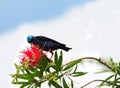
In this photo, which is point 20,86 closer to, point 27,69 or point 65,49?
point 27,69

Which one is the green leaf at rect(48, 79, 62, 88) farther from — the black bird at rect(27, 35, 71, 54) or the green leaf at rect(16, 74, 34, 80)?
the black bird at rect(27, 35, 71, 54)

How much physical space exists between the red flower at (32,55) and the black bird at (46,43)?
0.07m

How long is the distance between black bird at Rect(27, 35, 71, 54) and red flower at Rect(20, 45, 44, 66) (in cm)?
7

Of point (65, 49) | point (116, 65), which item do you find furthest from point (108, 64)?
point (65, 49)

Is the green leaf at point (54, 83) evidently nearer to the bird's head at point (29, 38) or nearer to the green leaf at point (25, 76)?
the green leaf at point (25, 76)

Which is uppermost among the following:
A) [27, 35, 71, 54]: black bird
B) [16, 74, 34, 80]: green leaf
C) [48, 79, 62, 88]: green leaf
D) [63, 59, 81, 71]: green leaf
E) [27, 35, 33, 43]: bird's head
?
[27, 35, 33, 43]: bird's head

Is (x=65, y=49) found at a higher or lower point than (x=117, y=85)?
higher

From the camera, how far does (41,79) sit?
6.50m

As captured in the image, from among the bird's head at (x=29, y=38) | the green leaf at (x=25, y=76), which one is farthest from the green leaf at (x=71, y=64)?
the bird's head at (x=29, y=38)

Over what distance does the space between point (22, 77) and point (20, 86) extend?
5.2 inches

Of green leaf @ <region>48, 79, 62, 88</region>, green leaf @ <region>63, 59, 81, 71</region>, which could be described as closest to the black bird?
green leaf @ <region>63, 59, 81, 71</region>

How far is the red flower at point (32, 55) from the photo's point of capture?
250 inches

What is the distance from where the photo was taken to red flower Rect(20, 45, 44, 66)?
636 cm

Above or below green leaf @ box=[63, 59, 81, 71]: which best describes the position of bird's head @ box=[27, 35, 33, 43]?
above
